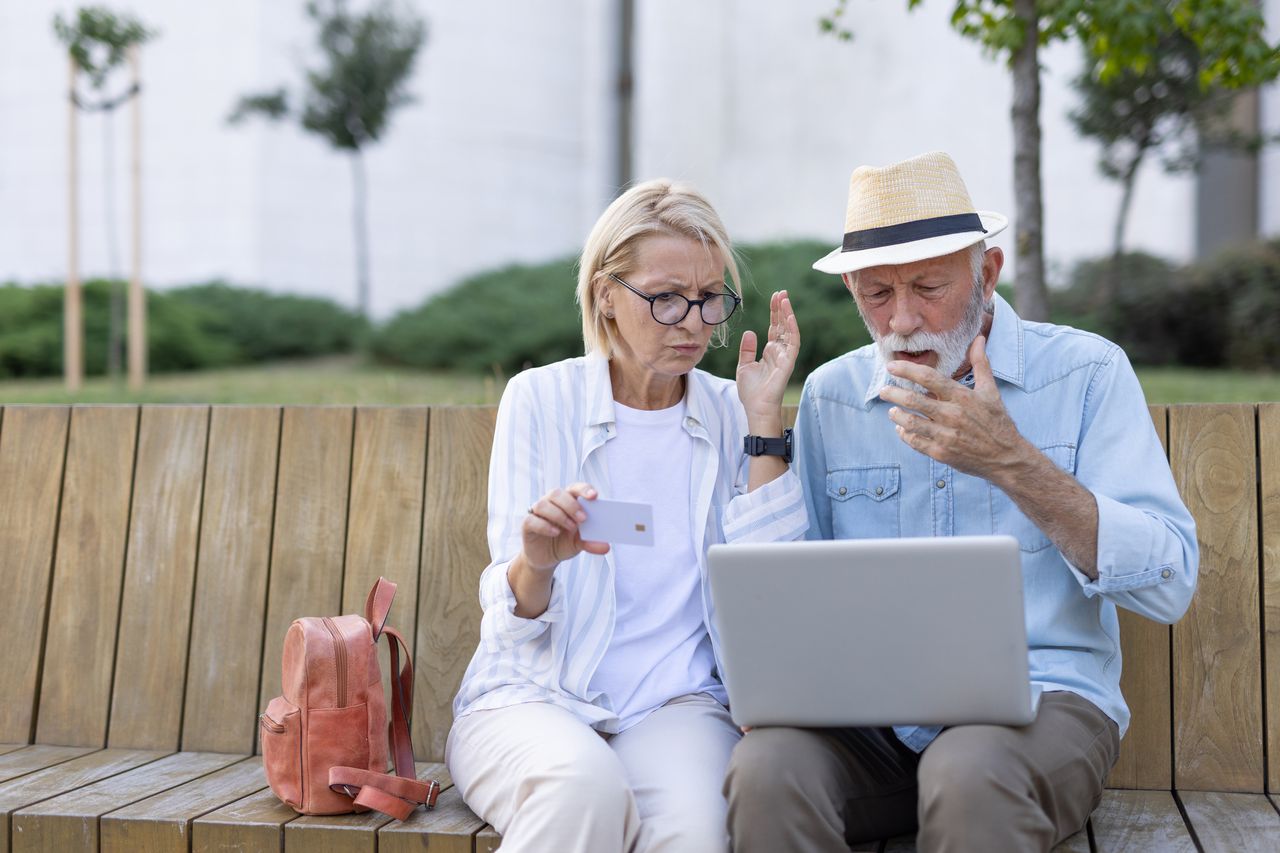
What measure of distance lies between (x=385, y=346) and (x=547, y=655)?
9.39 m

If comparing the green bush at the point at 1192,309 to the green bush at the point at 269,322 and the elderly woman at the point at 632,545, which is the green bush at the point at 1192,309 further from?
the elderly woman at the point at 632,545

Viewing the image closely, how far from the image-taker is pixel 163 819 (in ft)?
8.31

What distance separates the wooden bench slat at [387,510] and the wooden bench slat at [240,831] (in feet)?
2.24

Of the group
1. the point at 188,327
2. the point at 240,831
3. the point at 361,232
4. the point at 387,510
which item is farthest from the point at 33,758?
the point at 361,232

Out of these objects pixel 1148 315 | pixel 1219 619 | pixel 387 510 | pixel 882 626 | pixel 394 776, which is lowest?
pixel 394 776

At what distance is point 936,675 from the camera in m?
2.04

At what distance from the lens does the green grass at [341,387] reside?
21.8 ft

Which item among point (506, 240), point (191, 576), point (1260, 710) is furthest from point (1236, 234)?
point (191, 576)

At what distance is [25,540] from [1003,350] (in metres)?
2.55

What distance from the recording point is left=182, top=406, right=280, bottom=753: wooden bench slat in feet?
10.5

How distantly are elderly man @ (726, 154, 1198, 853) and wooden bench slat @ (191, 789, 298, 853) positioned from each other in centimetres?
93

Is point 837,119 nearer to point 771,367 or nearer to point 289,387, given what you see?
point 289,387

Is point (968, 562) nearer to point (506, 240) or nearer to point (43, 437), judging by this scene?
point (43, 437)

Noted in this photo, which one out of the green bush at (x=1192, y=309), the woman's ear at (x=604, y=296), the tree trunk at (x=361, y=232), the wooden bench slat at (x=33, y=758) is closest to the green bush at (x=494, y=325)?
the tree trunk at (x=361, y=232)
